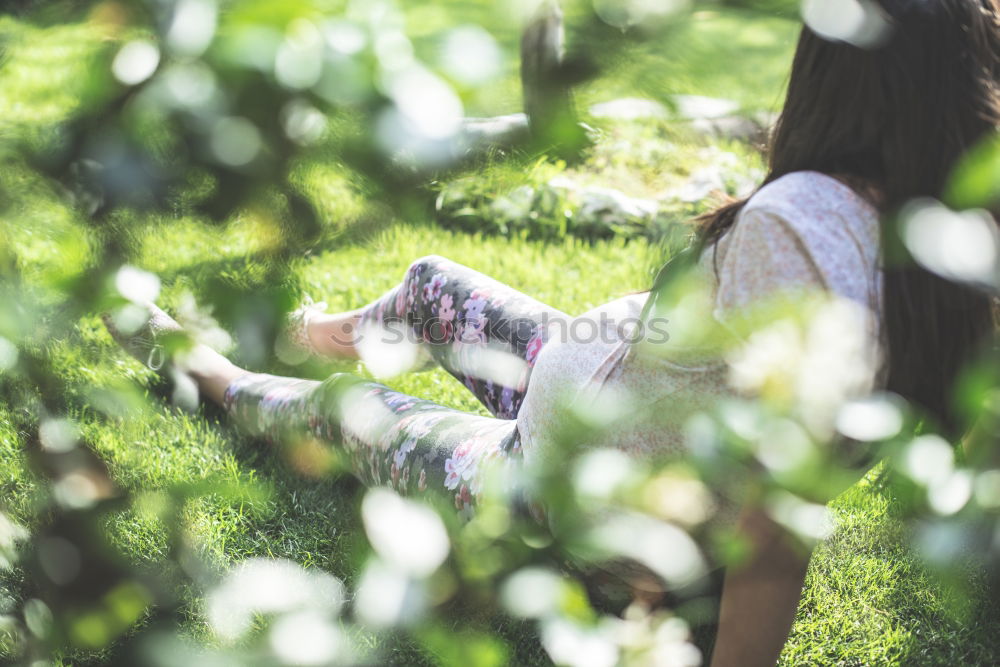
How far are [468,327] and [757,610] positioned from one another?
1140 mm

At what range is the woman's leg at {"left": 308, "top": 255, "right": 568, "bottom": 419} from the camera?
2205 mm

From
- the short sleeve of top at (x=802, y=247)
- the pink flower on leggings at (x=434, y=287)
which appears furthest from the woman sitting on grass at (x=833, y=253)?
the pink flower on leggings at (x=434, y=287)

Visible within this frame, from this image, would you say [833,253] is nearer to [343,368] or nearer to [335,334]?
[343,368]

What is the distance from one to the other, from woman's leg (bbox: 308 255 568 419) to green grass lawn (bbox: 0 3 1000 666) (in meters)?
0.29

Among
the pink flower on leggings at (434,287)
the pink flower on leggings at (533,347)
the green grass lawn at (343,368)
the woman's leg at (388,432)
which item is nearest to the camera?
the green grass lawn at (343,368)

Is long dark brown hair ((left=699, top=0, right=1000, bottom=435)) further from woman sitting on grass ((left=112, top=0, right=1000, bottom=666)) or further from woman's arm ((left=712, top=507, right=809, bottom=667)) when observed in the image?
woman's arm ((left=712, top=507, right=809, bottom=667))

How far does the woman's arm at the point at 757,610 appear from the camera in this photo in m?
1.36

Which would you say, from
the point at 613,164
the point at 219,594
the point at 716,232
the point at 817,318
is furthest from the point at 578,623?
the point at 613,164

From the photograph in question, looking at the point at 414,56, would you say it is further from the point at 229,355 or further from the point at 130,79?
the point at 229,355

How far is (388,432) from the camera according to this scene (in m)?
1.99

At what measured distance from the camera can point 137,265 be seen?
52 centimetres

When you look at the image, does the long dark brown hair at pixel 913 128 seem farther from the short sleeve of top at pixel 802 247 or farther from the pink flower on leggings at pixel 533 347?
the pink flower on leggings at pixel 533 347

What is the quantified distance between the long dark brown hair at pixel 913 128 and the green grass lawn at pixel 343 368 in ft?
0.38

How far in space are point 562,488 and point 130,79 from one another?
44 centimetres
